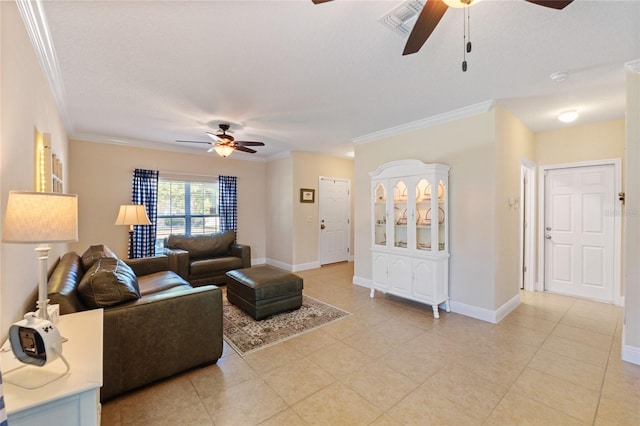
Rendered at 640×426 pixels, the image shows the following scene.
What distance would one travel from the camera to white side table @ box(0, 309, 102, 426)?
1001mm

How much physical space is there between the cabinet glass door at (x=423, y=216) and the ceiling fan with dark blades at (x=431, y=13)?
2.26 meters

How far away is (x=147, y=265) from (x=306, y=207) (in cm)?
318

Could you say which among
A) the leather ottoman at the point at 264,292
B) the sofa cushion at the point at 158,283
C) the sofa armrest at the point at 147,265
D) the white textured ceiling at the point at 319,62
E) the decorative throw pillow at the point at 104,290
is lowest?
the leather ottoman at the point at 264,292

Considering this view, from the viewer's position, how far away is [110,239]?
4.84 metres

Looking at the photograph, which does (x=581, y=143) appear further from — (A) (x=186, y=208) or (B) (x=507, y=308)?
(A) (x=186, y=208)

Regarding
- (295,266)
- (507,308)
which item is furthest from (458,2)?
(295,266)

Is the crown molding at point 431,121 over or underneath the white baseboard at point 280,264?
over

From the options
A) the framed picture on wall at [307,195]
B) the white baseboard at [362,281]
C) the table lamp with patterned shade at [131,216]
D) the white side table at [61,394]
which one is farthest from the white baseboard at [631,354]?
the table lamp with patterned shade at [131,216]

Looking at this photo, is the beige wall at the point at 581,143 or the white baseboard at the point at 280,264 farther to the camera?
the white baseboard at the point at 280,264

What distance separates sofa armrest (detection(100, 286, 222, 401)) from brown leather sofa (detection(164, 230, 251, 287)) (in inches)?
90.1

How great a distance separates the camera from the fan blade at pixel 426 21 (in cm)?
140

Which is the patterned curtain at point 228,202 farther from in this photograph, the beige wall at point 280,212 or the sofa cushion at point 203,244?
the beige wall at point 280,212

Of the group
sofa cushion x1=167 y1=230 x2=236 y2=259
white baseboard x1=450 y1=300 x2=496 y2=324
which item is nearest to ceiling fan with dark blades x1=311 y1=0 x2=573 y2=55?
white baseboard x1=450 y1=300 x2=496 y2=324

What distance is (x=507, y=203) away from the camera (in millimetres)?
3561
